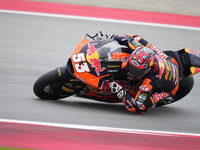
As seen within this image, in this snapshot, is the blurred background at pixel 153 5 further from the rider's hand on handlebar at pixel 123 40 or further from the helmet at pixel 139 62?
the helmet at pixel 139 62

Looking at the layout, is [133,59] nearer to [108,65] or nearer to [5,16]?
[108,65]

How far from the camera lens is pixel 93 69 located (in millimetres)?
4172

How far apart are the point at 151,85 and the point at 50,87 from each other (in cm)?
166

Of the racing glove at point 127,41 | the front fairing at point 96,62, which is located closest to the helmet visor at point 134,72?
the front fairing at point 96,62

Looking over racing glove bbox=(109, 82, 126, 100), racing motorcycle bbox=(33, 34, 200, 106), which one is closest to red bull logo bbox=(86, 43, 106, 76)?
racing motorcycle bbox=(33, 34, 200, 106)

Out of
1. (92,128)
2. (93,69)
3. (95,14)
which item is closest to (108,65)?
(93,69)

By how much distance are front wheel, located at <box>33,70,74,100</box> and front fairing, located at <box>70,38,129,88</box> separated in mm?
475

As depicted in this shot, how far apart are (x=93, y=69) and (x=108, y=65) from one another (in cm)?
24

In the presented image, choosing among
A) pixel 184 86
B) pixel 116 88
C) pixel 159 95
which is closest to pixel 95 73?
pixel 116 88

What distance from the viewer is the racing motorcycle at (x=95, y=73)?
419 cm

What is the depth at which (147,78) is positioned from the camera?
14.5 ft

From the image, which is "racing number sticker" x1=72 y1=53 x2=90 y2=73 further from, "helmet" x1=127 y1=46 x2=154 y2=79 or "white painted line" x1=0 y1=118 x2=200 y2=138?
"white painted line" x1=0 y1=118 x2=200 y2=138

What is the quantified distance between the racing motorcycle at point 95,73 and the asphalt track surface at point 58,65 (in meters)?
0.29

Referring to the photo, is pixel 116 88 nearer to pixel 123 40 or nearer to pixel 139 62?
pixel 139 62
